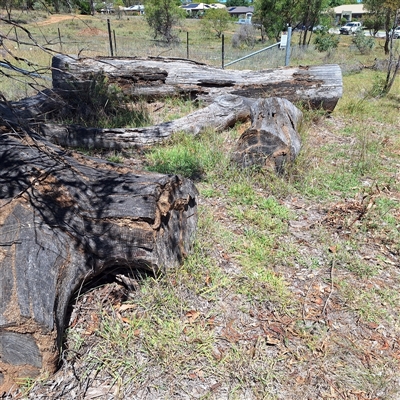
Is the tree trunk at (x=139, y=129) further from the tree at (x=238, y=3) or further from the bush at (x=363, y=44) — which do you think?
the tree at (x=238, y=3)

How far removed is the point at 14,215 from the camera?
2365 millimetres

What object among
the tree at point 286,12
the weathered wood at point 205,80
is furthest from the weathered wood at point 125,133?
the tree at point 286,12

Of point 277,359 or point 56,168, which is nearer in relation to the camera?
point 277,359

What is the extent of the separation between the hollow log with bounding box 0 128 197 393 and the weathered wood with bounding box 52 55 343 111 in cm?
461

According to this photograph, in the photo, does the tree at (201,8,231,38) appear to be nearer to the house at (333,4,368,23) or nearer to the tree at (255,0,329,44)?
the tree at (255,0,329,44)

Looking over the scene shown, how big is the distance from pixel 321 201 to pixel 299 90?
3.65 m

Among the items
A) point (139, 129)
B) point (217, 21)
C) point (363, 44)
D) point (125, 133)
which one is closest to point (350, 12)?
point (217, 21)

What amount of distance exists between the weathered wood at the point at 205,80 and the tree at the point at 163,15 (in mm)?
17031

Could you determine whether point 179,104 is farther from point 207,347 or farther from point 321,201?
point 207,347

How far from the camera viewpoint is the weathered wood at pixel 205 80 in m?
7.05

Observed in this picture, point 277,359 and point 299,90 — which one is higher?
point 299,90

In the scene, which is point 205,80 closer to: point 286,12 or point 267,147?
point 267,147

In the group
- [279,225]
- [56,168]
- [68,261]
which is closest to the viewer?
[68,261]

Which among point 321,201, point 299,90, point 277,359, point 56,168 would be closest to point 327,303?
point 277,359
